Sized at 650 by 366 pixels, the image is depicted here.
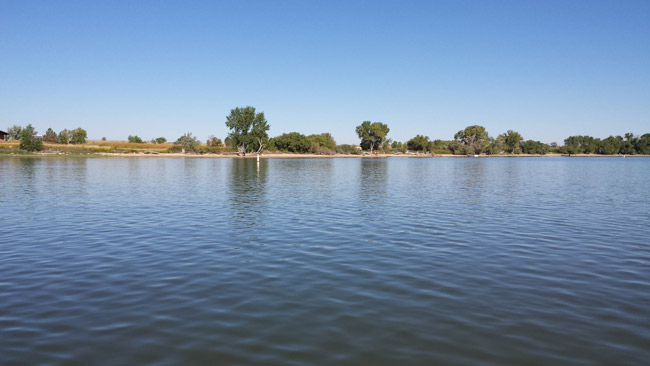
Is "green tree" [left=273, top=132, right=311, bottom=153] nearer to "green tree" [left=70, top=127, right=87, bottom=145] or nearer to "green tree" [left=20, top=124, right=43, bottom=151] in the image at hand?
"green tree" [left=70, top=127, right=87, bottom=145]

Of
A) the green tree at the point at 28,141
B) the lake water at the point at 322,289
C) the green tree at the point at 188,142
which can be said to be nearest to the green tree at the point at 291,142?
the green tree at the point at 188,142

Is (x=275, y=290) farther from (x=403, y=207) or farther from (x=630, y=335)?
(x=403, y=207)

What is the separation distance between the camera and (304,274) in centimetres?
1159

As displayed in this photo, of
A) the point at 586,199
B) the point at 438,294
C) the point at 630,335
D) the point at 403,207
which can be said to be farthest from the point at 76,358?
the point at 586,199

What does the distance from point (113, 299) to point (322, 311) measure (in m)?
5.16

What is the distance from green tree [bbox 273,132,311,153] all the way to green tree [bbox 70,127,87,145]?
291ft

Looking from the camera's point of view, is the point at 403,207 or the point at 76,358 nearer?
the point at 76,358

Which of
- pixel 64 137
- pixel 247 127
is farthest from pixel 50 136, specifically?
pixel 247 127

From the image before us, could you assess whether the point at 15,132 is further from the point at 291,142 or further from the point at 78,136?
the point at 291,142

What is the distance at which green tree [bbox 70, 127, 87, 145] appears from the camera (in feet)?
593

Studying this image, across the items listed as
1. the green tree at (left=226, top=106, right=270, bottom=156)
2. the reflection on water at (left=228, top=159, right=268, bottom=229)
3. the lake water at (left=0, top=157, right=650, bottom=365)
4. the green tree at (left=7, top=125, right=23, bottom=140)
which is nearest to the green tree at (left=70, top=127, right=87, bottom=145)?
the green tree at (left=7, top=125, right=23, bottom=140)

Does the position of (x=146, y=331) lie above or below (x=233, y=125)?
below

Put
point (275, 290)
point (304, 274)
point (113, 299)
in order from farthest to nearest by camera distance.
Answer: point (304, 274), point (275, 290), point (113, 299)

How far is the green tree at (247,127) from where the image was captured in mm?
145500
